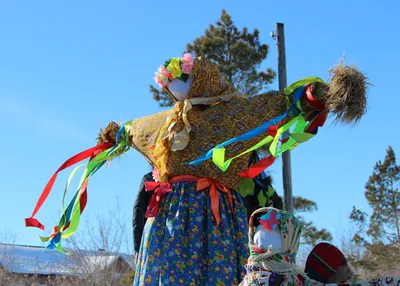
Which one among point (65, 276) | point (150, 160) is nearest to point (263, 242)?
point (150, 160)

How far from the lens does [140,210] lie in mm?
4215

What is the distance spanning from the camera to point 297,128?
3.61 meters

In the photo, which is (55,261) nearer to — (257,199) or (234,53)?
(234,53)

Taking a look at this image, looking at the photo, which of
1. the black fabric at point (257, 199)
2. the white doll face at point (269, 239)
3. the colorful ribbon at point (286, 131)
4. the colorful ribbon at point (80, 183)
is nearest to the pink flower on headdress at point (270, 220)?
the white doll face at point (269, 239)

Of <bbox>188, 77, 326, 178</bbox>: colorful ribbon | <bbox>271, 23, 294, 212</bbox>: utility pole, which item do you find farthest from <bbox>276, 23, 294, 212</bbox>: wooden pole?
<bbox>188, 77, 326, 178</bbox>: colorful ribbon

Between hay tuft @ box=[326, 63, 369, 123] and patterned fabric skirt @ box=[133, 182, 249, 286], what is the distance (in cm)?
87

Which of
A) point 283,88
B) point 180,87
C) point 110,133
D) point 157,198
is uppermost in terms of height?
point 283,88

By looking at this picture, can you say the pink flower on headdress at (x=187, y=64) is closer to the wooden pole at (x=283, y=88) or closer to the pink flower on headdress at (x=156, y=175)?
the pink flower on headdress at (x=156, y=175)

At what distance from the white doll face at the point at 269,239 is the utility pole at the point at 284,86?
2.93m

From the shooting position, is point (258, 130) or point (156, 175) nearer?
point (258, 130)

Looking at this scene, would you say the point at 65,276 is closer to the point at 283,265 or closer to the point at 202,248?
the point at 202,248

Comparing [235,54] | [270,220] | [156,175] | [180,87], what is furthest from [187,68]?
[235,54]

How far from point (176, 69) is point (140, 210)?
2.92ft

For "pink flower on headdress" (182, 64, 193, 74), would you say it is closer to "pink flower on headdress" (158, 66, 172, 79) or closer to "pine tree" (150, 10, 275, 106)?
"pink flower on headdress" (158, 66, 172, 79)
